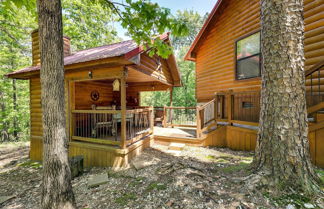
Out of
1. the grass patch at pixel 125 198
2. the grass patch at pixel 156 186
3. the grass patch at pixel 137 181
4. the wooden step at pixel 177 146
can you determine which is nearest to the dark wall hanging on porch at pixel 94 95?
the wooden step at pixel 177 146

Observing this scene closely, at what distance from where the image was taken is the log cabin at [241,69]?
380 centimetres

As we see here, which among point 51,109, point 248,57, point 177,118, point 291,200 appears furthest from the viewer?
point 177,118

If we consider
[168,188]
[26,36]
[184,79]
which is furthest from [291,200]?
[184,79]

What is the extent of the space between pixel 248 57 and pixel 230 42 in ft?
4.38

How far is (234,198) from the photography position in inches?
84.5

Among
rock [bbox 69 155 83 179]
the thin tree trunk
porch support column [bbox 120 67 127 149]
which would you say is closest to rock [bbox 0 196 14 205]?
rock [bbox 69 155 83 179]

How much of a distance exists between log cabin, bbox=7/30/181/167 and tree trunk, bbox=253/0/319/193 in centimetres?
332

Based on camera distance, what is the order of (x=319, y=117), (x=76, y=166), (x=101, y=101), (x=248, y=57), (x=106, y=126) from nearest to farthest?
(x=319, y=117) → (x=76, y=166) → (x=106, y=126) → (x=248, y=57) → (x=101, y=101)

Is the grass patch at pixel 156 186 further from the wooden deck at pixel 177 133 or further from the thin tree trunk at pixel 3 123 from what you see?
the thin tree trunk at pixel 3 123

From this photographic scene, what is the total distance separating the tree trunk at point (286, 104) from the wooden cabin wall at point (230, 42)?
2.82 metres

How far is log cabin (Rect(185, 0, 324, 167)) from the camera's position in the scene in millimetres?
3801

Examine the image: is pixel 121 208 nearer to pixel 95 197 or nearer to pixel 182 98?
pixel 95 197

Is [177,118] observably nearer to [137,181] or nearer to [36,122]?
[137,181]

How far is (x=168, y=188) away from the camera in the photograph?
2697 millimetres
